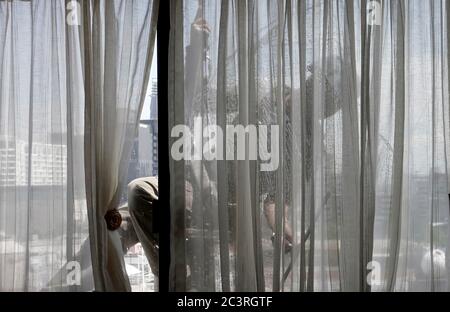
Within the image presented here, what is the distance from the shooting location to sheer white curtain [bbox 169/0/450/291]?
10.7 feet

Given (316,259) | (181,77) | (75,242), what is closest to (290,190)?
(316,259)

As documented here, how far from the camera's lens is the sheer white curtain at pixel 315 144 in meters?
3.25

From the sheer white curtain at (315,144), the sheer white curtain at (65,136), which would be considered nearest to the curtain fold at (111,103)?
the sheer white curtain at (65,136)

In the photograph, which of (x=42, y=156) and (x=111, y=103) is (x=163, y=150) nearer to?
(x=111, y=103)

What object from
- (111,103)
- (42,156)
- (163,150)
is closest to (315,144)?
(163,150)

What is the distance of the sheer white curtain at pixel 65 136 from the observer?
3.27 m

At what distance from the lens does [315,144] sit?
327 centimetres

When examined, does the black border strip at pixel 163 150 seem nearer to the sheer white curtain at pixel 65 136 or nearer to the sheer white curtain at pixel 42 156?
the sheer white curtain at pixel 65 136

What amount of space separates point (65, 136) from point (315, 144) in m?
1.22

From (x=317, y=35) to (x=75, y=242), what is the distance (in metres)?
1.56

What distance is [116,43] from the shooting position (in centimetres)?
329

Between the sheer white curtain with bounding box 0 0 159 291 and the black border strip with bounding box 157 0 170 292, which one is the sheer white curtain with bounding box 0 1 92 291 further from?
the black border strip with bounding box 157 0 170 292

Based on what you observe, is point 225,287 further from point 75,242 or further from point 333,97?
point 333,97

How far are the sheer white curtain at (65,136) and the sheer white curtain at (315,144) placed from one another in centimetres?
27
